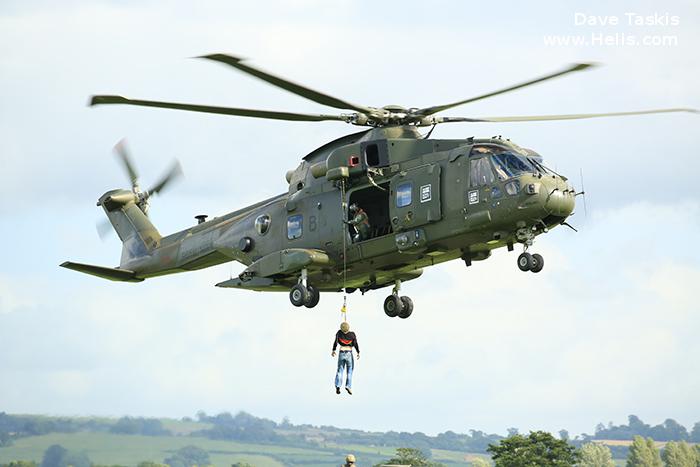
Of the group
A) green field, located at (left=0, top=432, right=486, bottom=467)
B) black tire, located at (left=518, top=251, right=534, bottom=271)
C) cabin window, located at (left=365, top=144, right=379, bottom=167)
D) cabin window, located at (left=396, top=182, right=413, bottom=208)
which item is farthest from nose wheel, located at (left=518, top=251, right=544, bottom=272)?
green field, located at (left=0, top=432, right=486, bottom=467)

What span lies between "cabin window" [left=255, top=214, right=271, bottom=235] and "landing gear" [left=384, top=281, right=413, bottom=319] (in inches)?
125

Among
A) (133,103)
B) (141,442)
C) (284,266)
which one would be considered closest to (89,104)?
(133,103)

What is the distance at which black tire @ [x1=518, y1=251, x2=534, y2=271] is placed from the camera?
25156mm

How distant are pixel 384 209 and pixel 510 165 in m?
3.47

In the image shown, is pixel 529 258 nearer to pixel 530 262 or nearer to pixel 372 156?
pixel 530 262

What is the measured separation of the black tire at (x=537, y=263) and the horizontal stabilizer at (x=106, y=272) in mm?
11651

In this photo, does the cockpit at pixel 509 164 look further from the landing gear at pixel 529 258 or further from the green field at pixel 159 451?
the green field at pixel 159 451

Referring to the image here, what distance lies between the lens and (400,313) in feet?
94.3

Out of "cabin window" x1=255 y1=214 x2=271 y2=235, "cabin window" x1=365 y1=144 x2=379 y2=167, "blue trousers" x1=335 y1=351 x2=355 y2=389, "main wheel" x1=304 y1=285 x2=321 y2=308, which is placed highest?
"cabin window" x1=365 y1=144 x2=379 y2=167

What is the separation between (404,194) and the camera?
86.0 feet

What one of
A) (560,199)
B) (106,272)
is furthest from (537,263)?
(106,272)

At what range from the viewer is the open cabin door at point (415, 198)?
2578 cm

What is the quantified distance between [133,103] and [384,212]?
238 inches

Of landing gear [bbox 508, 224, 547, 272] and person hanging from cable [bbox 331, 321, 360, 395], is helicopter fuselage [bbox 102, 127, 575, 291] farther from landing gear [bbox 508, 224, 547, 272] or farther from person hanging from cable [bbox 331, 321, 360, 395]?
person hanging from cable [bbox 331, 321, 360, 395]
